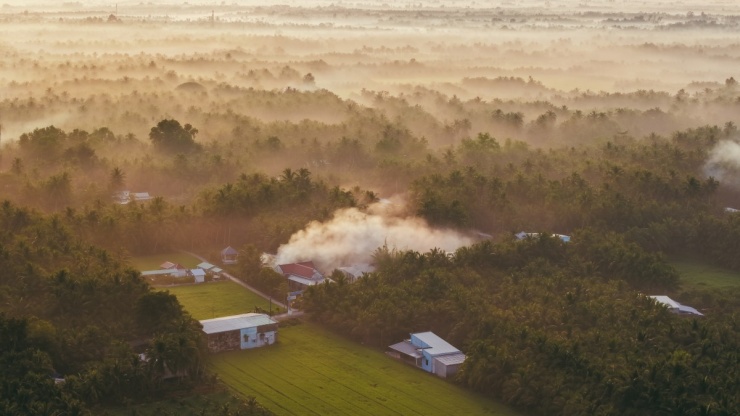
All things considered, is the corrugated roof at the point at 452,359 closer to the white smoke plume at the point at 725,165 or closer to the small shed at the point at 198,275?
the small shed at the point at 198,275

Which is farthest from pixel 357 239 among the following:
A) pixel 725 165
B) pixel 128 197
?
pixel 725 165

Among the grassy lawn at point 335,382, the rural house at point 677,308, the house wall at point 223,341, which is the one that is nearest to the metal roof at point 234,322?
the house wall at point 223,341

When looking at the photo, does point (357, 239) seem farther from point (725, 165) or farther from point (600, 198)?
point (725, 165)

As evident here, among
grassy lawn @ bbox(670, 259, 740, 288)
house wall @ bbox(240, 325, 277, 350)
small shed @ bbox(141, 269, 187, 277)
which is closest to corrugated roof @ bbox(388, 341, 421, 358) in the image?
house wall @ bbox(240, 325, 277, 350)

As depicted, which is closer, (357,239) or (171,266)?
(171,266)

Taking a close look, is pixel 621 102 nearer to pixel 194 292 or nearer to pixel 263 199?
pixel 263 199

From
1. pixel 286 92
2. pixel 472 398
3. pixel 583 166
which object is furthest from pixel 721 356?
pixel 286 92

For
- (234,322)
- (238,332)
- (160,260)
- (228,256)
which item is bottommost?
(160,260)
